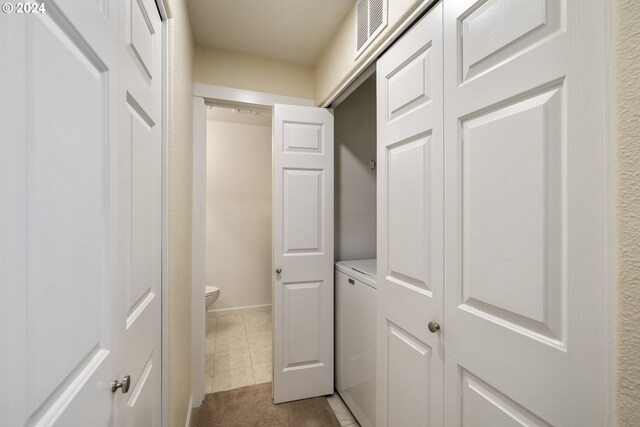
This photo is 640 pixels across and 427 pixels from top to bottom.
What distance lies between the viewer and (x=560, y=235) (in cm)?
62

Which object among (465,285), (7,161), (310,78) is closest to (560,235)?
(465,285)

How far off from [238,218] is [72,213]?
3.19 meters

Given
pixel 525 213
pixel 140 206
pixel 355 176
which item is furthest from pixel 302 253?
pixel 525 213

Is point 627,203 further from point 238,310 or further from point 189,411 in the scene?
point 238,310

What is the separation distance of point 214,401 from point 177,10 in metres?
2.32

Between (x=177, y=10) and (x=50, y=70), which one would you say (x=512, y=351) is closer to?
(x=50, y=70)

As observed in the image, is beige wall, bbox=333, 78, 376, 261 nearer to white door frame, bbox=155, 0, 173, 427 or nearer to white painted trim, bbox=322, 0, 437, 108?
white painted trim, bbox=322, 0, 437, 108

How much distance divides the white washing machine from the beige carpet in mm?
203

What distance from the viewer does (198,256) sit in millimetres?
1864

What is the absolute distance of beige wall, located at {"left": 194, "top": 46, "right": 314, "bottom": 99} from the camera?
1.94 m

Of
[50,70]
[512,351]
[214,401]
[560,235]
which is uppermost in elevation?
[50,70]

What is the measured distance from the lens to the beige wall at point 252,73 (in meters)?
1.94

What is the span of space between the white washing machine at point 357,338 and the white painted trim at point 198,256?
957 millimetres

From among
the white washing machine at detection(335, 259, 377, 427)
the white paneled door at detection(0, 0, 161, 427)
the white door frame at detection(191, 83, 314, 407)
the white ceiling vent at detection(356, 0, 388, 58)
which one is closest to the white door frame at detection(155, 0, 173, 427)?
the white paneled door at detection(0, 0, 161, 427)
